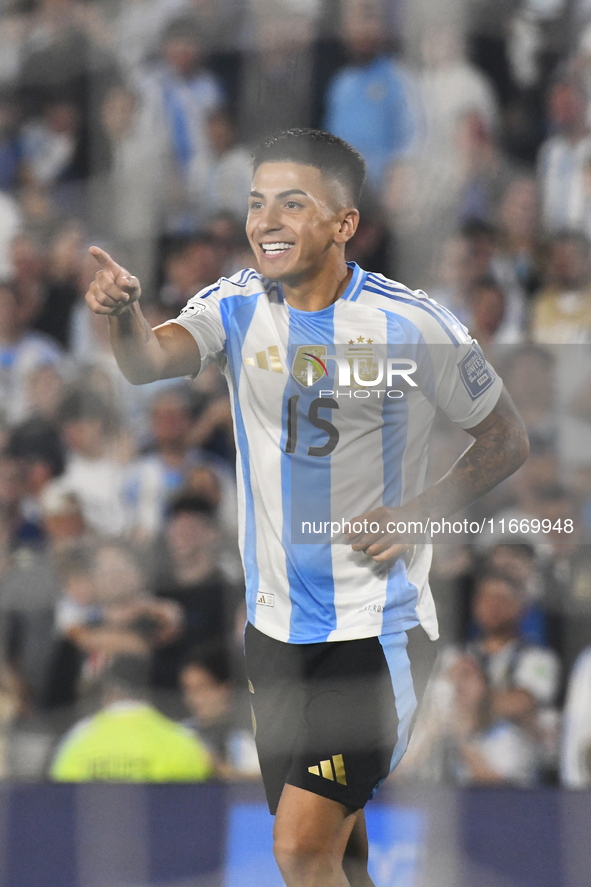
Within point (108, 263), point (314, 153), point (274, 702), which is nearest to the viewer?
point (108, 263)

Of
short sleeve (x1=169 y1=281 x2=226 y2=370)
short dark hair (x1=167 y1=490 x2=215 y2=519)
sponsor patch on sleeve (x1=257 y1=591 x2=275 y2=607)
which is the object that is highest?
short sleeve (x1=169 y1=281 x2=226 y2=370)

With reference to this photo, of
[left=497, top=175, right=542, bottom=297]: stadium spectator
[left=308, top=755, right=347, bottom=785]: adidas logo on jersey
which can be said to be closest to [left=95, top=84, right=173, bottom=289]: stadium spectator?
[left=497, top=175, right=542, bottom=297]: stadium spectator

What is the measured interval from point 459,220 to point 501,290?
20cm

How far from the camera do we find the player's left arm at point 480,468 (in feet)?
5.28

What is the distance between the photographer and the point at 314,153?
1638mm

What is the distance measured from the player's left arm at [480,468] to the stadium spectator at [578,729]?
0.92m

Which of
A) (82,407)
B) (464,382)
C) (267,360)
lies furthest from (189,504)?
(464,382)

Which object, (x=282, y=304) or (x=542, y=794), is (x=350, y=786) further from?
(x=542, y=794)

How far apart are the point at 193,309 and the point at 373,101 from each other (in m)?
0.97

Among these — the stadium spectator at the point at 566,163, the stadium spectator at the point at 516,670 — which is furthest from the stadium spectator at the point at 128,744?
the stadium spectator at the point at 566,163

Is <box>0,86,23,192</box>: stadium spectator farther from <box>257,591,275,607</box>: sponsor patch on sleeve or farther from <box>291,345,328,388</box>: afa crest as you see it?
<box>257,591,275,607</box>: sponsor patch on sleeve

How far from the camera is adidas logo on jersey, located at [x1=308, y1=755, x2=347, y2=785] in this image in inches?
56.7

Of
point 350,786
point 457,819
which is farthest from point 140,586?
point 350,786

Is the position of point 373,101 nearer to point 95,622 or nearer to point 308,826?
point 95,622
